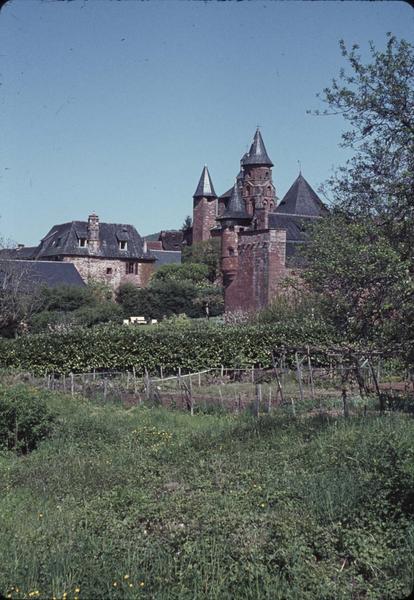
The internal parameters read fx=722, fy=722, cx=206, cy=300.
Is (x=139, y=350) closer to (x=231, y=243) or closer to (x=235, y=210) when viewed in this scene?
(x=231, y=243)

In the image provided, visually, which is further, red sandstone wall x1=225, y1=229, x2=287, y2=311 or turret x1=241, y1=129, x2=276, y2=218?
turret x1=241, y1=129, x2=276, y2=218

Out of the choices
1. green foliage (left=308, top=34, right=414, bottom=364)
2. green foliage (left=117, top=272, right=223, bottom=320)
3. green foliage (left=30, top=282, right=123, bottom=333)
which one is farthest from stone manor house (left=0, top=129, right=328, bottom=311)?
green foliage (left=308, top=34, right=414, bottom=364)

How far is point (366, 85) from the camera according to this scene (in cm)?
1256

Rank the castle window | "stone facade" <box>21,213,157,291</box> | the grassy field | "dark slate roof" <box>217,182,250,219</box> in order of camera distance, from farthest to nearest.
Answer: the castle window < "stone facade" <box>21,213,157,291</box> < "dark slate roof" <box>217,182,250,219</box> < the grassy field

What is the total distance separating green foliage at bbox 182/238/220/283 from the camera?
74162mm

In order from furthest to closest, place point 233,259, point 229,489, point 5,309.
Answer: point 233,259, point 5,309, point 229,489

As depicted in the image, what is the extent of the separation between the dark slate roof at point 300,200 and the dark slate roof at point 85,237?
16.1 metres

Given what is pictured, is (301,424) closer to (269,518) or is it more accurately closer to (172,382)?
(269,518)

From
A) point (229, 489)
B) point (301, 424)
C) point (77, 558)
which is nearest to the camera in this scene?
point (77, 558)

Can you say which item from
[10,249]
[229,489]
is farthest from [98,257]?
[229,489]

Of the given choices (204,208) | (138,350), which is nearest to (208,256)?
(204,208)

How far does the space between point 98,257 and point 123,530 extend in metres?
57.3

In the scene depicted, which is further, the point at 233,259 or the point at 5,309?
the point at 233,259

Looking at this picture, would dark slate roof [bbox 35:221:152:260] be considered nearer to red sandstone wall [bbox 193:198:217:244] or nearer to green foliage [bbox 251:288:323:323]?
red sandstone wall [bbox 193:198:217:244]
